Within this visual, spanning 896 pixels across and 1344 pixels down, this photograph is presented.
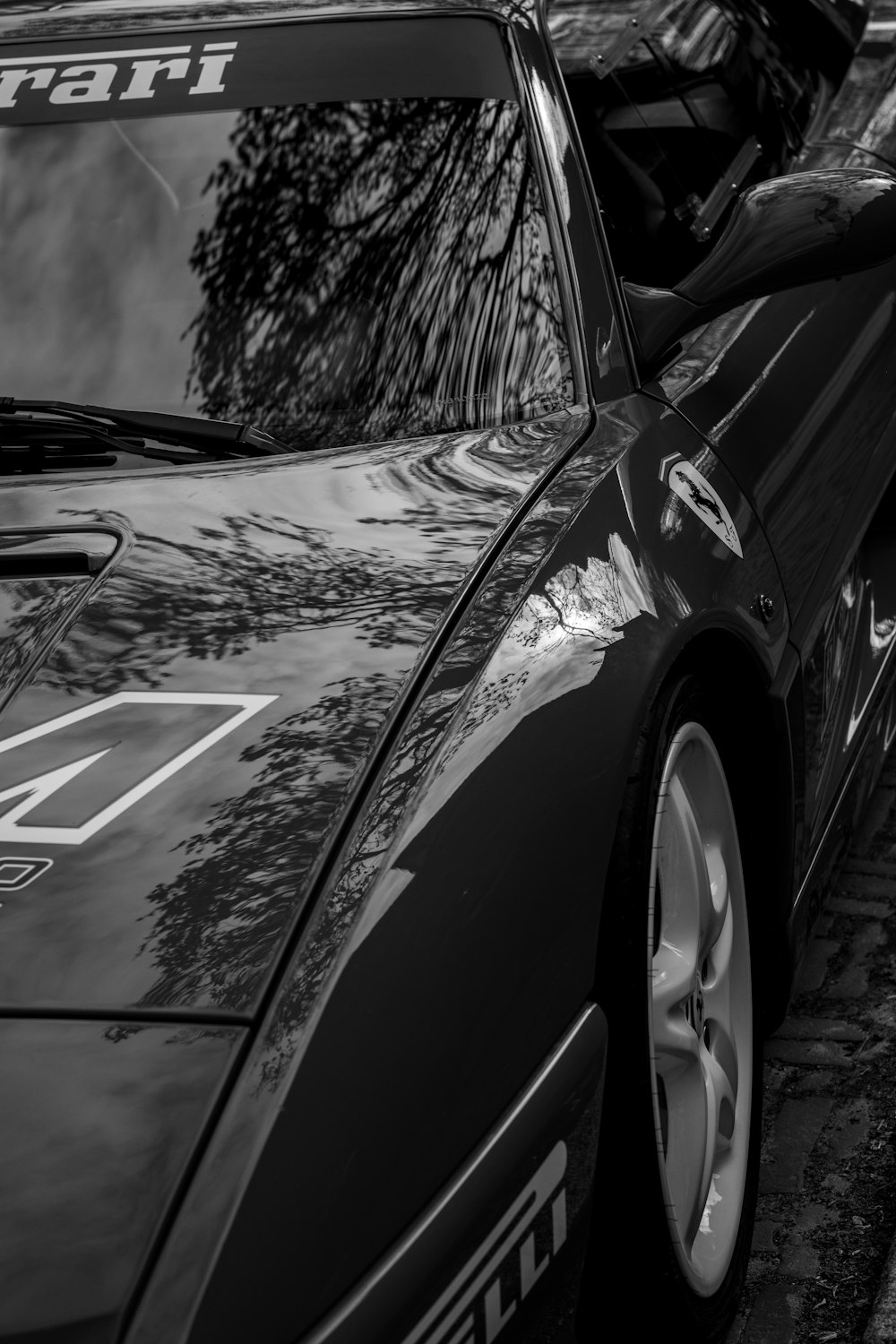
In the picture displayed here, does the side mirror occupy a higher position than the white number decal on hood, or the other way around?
the side mirror

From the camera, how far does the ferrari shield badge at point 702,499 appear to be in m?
1.85

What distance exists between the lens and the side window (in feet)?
8.71

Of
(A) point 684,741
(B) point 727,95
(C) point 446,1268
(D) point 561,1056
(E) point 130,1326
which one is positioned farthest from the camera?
(B) point 727,95

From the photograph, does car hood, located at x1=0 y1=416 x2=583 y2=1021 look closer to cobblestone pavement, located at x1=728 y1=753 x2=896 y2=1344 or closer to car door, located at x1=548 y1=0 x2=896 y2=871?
car door, located at x1=548 y1=0 x2=896 y2=871

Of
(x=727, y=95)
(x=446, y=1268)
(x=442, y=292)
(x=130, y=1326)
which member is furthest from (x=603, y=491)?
(x=727, y=95)

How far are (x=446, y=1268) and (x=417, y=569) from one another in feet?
2.36

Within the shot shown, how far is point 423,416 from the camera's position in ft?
6.43

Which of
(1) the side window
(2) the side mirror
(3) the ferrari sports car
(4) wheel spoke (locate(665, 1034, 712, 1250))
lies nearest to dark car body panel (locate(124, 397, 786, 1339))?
(3) the ferrari sports car

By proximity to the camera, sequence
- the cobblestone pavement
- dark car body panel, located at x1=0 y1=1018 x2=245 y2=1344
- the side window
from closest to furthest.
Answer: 1. dark car body panel, located at x1=0 y1=1018 x2=245 y2=1344
2. the cobblestone pavement
3. the side window

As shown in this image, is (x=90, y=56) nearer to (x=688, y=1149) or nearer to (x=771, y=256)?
(x=771, y=256)

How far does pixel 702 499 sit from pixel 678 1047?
0.67 metres

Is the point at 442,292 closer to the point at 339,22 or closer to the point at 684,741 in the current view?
the point at 339,22

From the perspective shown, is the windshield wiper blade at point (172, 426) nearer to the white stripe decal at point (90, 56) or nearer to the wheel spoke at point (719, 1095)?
the white stripe decal at point (90, 56)

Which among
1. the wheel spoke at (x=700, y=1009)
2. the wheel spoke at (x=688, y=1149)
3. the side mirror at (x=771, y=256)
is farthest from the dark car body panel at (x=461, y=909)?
the side mirror at (x=771, y=256)
